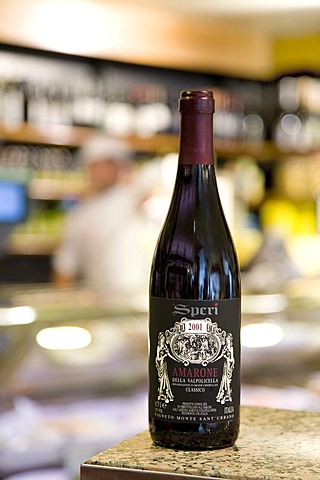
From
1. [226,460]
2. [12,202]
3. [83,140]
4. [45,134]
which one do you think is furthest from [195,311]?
[83,140]

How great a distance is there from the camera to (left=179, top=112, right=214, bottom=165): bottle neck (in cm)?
100

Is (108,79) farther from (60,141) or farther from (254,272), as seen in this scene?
(254,272)

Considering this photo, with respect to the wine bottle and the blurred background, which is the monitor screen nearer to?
the blurred background

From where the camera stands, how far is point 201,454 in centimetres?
98

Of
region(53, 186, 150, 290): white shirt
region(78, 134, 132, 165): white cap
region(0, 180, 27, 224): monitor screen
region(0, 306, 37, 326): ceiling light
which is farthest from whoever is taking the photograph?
region(0, 180, 27, 224): monitor screen

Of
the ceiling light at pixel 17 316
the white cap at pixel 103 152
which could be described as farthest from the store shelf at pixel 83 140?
the ceiling light at pixel 17 316

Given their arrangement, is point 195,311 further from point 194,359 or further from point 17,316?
point 17,316

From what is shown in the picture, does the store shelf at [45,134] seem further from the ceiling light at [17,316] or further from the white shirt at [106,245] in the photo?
the ceiling light at [17,316]

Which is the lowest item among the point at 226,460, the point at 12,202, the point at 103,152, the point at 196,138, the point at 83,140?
the point at 226,460

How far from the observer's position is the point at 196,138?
3.27 feet

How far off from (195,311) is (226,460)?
0.52 feet

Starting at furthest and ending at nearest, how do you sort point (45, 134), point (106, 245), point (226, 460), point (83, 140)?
point (83, 140)
point (45, 134)
point (106, 245)
point (226, 460)

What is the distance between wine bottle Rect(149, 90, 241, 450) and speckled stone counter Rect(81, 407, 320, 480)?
3cm

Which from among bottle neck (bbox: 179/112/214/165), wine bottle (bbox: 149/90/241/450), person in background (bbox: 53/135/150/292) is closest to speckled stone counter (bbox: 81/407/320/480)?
wine bottle (bbox: 149/90/241/450)
